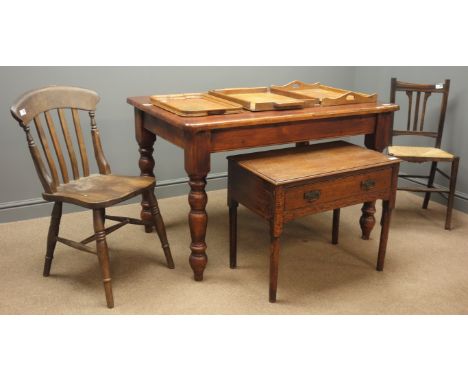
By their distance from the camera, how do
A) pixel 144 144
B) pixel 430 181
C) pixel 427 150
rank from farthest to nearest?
pixel 430 181
pixel 427 150
pixel 144 144

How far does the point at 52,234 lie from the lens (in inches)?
98.5

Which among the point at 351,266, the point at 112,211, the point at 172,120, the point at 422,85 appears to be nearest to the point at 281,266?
the point at 351,266

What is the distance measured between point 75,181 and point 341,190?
1313 mm

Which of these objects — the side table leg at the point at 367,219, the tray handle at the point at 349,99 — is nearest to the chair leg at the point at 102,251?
the tray handle at the point at 349,99

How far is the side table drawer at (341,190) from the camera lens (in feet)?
7.16

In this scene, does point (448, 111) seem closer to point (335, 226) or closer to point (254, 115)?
point (335, 226)

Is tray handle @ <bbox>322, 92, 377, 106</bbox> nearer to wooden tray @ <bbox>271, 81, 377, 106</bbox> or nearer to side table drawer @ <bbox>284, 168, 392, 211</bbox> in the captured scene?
wooden tray @ <bbox>271, 81, 377, 106</bbox>

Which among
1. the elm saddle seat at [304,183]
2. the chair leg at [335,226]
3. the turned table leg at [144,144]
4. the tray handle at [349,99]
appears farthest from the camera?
the chair leg at [335,226]

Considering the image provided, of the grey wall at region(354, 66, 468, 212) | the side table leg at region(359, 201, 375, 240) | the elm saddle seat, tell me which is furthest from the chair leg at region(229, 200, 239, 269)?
the grey wall at region(354, 66, 468, 212)

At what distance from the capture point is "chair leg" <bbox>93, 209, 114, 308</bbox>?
88.1 inches

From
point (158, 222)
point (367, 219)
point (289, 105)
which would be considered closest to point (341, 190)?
point (289, 105)

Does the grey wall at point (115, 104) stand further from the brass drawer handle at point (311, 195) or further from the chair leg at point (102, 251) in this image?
the brass drawer handle at point (311, 195)

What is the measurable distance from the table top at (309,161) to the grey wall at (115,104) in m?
1.21
